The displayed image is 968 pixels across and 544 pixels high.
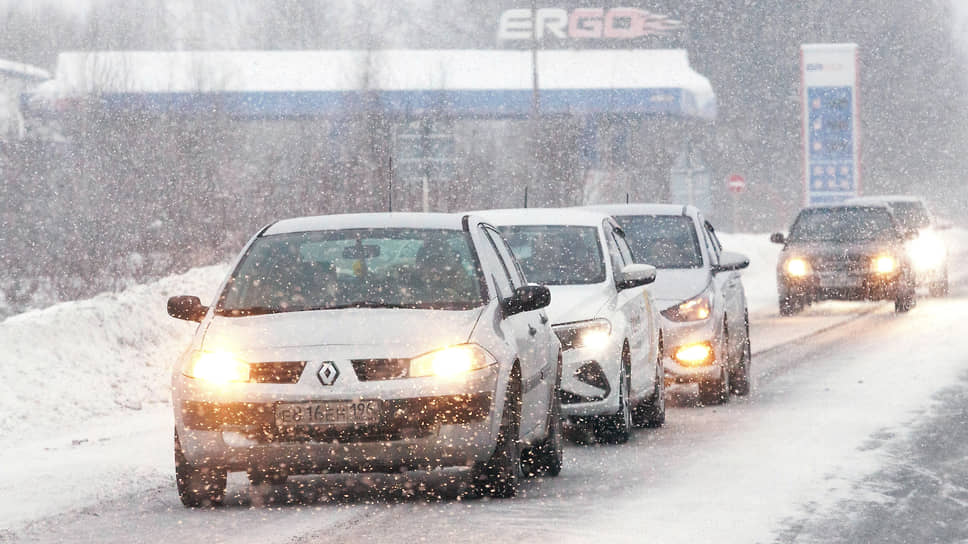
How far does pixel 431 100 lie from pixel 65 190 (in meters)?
16.6

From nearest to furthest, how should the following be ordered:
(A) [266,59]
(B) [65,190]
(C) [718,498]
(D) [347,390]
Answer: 1. (D) [347,390]
2. (C) [718,498]
3. (B) [65,190]
4. (A) [266,59]

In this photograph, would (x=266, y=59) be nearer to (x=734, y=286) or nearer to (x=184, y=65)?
(x=184, y=65)

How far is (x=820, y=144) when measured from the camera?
48344 mm

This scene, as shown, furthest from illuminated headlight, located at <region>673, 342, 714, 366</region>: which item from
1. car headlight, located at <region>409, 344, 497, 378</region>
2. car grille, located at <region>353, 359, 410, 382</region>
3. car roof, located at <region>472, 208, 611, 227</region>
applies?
car grille, located at <region>353, 359, 410, 382</region>

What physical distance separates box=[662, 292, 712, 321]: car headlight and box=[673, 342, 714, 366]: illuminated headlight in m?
0.22

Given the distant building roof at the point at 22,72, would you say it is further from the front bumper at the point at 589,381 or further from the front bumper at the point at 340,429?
the front bumper at the point at 340,429

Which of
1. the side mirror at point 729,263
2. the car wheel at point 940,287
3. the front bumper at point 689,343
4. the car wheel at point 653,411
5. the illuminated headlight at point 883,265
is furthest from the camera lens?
the car wheel at point 940,287

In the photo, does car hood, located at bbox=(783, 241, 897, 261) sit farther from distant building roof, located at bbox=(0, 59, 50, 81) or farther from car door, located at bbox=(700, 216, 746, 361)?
distant building roof, located at bbox=(0, 59, 50, 81)

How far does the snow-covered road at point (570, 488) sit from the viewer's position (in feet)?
24.2

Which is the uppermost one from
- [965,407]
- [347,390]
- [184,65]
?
[184,65]

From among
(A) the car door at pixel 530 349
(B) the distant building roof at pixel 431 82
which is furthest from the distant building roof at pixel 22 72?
(A) the car door at pixel 530 349

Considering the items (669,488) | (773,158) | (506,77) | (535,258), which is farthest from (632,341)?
(773,158)

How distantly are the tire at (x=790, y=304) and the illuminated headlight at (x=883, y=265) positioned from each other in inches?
45.5

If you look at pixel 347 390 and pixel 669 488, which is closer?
pixel 347 390
